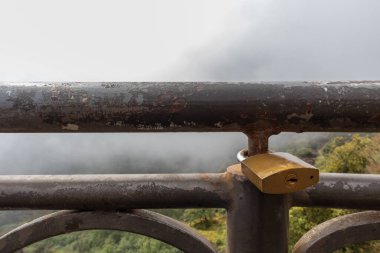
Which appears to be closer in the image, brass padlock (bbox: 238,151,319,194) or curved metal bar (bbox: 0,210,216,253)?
brass padlock (bbox: 238,151,319,194)

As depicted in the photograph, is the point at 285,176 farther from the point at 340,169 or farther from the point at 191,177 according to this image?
the point at 340,169

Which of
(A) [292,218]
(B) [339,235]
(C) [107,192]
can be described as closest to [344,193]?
(B) [339,235]

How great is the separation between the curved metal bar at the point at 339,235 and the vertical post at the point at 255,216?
0.21ft

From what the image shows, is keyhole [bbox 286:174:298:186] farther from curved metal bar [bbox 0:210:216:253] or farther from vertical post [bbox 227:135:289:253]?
curved metal bar [bbox 0:210:216:253]

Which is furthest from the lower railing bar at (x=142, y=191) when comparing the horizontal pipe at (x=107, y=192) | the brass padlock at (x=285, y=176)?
the brass padlock at (x=285, y=176)

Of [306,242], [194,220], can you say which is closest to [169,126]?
[306,242]

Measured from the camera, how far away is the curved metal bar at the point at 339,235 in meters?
0.76

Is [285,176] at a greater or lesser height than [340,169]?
lesser

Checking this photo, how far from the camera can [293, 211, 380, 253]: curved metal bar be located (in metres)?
0.76

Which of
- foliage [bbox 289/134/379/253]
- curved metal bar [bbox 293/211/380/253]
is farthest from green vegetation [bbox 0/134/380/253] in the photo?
curved metal bar [bbox 293/211/380/253]

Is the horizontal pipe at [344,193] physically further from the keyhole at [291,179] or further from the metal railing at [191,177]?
the keyhole at [291,179]

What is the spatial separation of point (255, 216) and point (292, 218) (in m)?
14.2

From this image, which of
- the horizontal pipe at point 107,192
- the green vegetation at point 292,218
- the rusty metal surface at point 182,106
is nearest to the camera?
the rusty metal surface at point 182,106

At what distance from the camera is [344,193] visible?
2.43 feet
